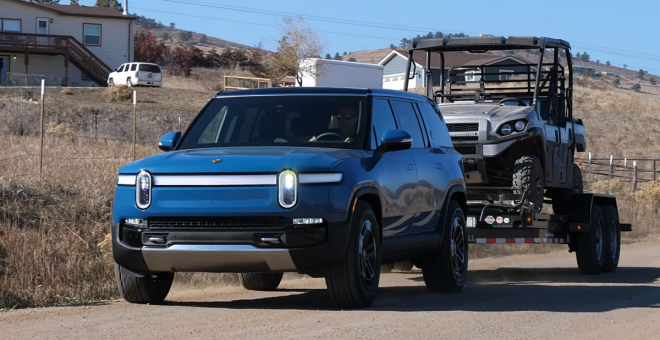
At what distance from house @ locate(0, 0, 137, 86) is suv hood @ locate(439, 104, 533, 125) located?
139 ft

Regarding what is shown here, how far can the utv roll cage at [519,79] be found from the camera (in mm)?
13727

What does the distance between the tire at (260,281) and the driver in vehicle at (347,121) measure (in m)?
2.23

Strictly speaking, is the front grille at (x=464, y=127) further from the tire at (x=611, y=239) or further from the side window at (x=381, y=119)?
the tire at (x=611, y=239)

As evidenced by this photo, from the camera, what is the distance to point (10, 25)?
2295 inches

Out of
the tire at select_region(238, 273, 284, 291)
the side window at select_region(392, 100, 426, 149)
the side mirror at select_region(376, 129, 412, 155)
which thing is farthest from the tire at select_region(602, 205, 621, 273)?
the side mirror at select_region(376, 129, 412, 155)

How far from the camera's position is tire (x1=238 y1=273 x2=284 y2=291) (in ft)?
36.3

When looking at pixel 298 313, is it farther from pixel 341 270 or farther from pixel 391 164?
pixel 391 164

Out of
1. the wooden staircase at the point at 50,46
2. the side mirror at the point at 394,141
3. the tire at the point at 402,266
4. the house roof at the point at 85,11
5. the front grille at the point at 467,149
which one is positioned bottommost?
the tire at the point at 402,266

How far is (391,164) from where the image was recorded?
966 centimetres

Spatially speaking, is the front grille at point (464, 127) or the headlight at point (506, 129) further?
the front grille at point (464, 127)

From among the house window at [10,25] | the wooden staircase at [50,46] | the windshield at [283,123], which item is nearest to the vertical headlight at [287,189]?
the windshield at [283,123]

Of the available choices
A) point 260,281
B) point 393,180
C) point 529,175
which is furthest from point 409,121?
point 529,175

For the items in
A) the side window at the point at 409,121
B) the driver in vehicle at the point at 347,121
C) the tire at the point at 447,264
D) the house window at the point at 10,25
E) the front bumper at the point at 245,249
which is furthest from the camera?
the house window at the point at 10,25

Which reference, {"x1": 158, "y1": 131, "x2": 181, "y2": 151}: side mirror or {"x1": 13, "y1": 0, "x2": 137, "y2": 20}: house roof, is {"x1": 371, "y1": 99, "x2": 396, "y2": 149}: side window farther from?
{"x1": 13, "y1": 0, "x2": 137, "y2": 20}: house roof
